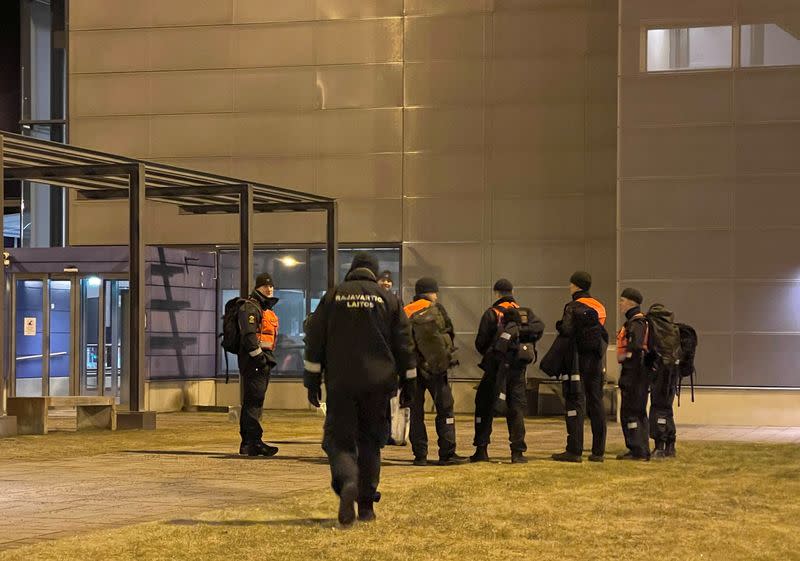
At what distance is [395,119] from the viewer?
27500 mm

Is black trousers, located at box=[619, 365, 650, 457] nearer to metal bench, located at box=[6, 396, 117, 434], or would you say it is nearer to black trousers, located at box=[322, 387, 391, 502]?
black trousers, located at box=[322, 387, 391, 502]

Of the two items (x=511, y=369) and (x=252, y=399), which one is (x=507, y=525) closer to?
(x=511, y=369)

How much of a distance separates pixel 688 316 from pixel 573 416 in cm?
805

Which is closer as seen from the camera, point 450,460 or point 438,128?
point 450,460

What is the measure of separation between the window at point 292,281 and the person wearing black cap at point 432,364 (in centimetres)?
1295

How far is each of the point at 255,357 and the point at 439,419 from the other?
2.10 m

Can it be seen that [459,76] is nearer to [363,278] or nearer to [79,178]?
[79,178]

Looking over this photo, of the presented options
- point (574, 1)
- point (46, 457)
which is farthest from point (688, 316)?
point (46, 457)

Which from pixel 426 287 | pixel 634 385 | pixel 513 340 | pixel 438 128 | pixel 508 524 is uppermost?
pixel 438 128

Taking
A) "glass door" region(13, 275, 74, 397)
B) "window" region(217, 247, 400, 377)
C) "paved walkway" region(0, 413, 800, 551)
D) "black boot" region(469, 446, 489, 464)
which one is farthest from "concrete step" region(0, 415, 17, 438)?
"window" region(217, 247, 400, 377)

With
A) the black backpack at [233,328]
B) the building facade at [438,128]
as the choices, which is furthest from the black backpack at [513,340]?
the building facade at [438,128]

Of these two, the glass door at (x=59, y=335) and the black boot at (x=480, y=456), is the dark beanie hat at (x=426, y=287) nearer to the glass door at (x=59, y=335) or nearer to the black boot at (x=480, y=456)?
the black boot at (x=480, y=456)

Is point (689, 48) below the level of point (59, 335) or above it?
above

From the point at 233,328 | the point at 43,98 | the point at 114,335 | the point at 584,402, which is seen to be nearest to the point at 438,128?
the point at 114,335
